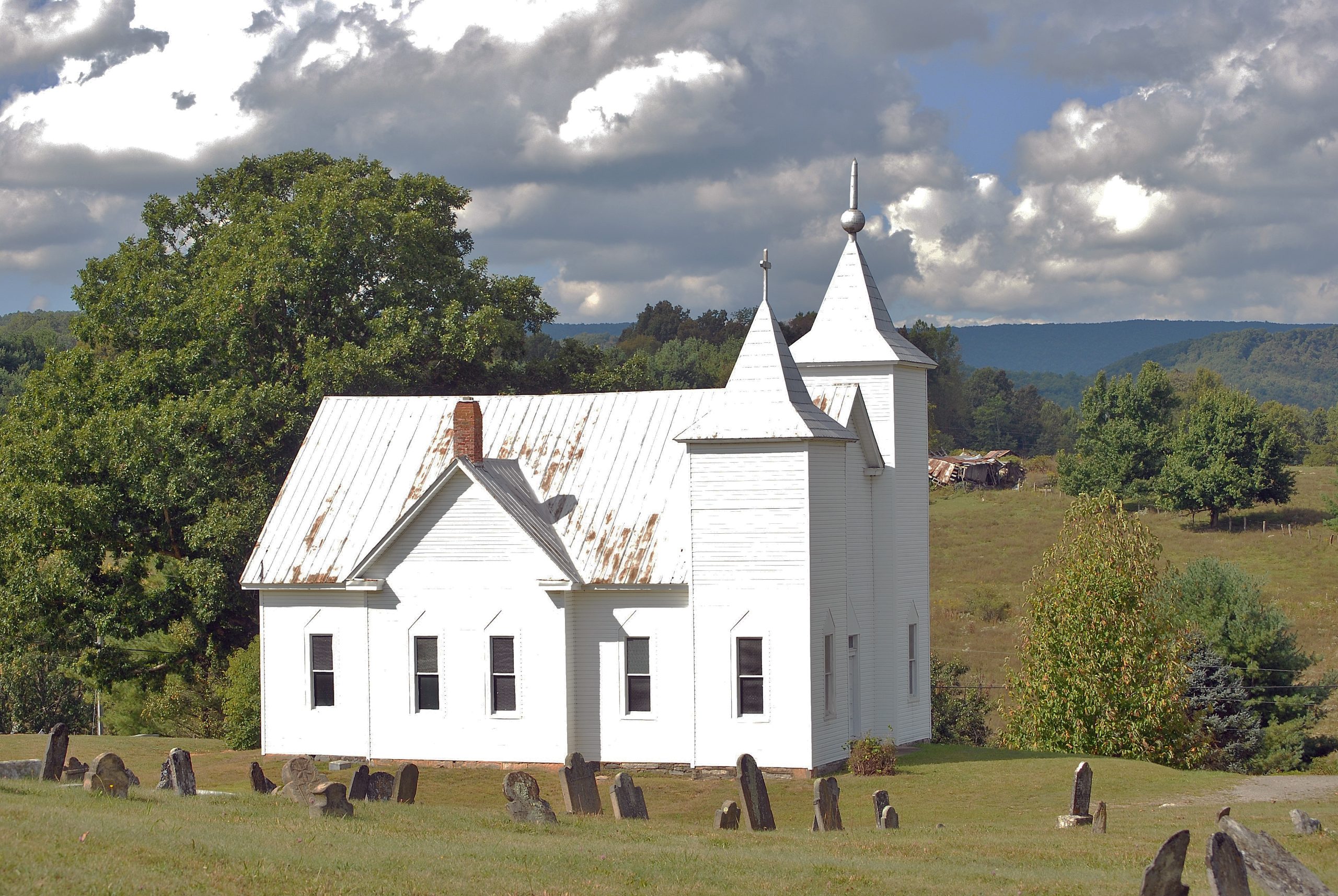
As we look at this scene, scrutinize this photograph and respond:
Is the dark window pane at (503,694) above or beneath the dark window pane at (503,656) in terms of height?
beneath

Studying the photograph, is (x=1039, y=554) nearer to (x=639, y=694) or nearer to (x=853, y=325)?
(x=853, y=325)

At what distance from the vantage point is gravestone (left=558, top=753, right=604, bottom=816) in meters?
21.2

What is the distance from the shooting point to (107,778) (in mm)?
19578

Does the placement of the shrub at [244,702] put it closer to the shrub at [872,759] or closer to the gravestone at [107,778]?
the shrub at [872,759]

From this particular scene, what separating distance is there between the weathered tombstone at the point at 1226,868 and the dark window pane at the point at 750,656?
16.0 m

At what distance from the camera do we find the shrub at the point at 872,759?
29562mm

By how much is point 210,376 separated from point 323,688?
43.7 feet

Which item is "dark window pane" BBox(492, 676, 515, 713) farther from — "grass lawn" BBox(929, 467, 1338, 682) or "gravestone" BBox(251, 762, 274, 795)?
"grass lawn" BBox(929, 467, 1338, 682)

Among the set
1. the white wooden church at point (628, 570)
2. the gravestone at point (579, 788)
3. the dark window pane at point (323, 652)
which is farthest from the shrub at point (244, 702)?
the gravestone at point (579, 788)

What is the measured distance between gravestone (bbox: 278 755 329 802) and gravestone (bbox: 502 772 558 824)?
2.87 meters

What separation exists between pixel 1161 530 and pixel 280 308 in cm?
6111

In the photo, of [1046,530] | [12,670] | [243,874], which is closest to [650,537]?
[243,874]

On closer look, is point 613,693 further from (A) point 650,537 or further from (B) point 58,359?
(B) point 58,359

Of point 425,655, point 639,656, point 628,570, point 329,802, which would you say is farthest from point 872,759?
point 329,802
